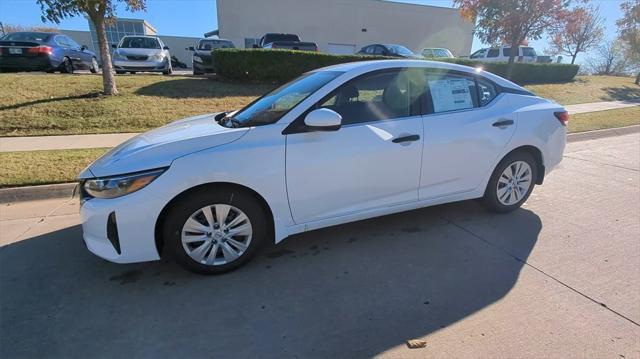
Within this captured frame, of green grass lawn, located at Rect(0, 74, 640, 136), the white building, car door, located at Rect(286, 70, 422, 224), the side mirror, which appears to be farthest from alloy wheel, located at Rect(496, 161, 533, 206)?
the white building

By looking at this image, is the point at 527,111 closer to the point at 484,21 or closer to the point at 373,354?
the point at 373,354

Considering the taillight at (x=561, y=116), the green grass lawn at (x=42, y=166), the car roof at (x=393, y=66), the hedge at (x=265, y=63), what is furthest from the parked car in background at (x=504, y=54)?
the green grass lawn at (x=42, y=166)

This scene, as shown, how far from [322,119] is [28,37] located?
13.3 metres

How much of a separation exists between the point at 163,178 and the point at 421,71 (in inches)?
99.6

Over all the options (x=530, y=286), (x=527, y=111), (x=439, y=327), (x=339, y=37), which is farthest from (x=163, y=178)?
(x=339, y=37)

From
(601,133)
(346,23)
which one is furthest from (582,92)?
(346,23)

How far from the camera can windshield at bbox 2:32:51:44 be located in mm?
11789

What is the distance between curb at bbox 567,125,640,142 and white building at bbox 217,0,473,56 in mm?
25601

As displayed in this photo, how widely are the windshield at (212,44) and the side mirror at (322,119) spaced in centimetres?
1514

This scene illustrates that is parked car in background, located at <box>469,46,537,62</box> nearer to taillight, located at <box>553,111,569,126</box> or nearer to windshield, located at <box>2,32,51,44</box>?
taillight, located at <box>553,111,569,126</box>

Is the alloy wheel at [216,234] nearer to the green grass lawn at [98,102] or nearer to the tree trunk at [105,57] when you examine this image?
the green grass lawn at [98,102]

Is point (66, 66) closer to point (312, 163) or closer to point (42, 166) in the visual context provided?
point (42, 166)

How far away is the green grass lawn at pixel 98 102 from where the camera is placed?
26.7 ft

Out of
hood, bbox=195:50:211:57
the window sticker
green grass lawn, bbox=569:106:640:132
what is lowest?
green grass lawn, bbox=569:106:640:132
